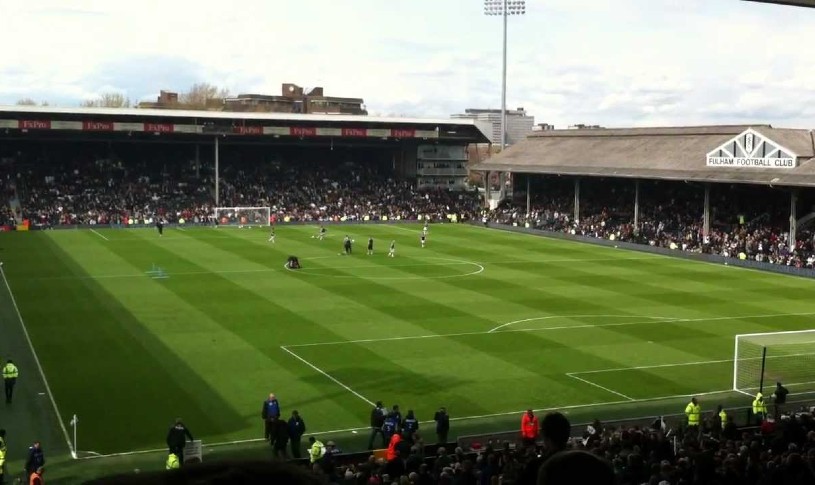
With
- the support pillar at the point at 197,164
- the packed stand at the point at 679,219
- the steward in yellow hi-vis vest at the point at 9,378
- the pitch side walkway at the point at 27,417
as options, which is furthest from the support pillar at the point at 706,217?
the support pillar at the point at 197,164

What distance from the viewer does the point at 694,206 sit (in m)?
72.0

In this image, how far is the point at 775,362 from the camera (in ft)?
102

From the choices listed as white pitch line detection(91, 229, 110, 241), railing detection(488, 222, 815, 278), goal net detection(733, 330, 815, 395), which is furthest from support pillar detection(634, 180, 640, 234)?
goal net detection(733, 330, 815, 395)

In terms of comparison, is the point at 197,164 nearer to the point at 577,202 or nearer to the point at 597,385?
the point at 577,202

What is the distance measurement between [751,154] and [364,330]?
119 ft

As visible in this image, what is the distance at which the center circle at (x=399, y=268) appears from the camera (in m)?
50.4

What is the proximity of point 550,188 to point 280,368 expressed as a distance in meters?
62.6

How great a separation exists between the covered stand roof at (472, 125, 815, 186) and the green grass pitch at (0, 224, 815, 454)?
8.15 metres

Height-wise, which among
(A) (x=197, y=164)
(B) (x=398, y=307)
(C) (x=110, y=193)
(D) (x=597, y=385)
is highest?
(A) (x=197, y=164)

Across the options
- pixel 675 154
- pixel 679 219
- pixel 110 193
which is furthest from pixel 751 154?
pixel 110 193

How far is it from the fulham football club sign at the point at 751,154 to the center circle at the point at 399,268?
19.9 meters

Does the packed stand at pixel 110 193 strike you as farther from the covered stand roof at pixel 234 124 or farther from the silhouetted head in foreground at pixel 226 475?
the silhouetted head in foreground at pixel 226 475

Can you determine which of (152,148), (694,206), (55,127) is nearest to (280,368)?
(694,206)

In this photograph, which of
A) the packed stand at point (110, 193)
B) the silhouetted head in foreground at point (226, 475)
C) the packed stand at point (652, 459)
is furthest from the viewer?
the packed stand at point (110, 193)
